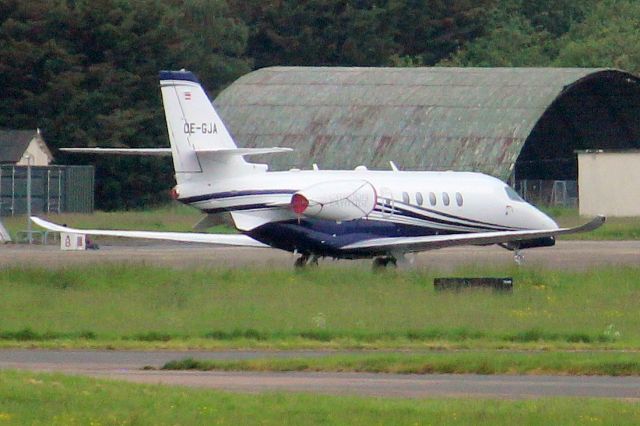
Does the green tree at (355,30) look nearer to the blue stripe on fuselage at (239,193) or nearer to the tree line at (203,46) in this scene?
the tree line at (203,46)

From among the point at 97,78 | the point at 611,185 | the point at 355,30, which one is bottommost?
the point at 611,185

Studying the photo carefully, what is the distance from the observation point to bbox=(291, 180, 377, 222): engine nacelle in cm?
3381

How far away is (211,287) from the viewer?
29.6 meters

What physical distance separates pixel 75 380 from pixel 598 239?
1432 inches

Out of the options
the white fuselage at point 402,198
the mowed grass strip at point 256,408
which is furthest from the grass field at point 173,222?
the mowed grass strip at point 256,408

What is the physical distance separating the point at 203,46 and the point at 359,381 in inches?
2871

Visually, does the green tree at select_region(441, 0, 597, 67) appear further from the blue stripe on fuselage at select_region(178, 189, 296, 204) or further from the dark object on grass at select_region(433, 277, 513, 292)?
the dark object on grass at select_region(433, 277, 513, 292)

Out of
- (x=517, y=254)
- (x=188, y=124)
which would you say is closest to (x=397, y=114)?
(x=517, y=254)

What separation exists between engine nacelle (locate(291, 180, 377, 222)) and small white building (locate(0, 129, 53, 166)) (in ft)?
109

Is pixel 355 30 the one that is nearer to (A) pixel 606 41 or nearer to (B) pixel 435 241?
(A) pixel 606 41

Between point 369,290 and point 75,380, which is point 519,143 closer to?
point 369,290

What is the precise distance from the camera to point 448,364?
1925 cm

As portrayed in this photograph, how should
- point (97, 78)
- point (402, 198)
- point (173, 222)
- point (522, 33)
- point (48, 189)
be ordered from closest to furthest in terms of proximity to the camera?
point (402, 198) → point (173, 222) → point (48, 189) → point (97, 78) → point (522, 33)

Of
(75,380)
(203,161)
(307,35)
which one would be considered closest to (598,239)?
(203,161)
